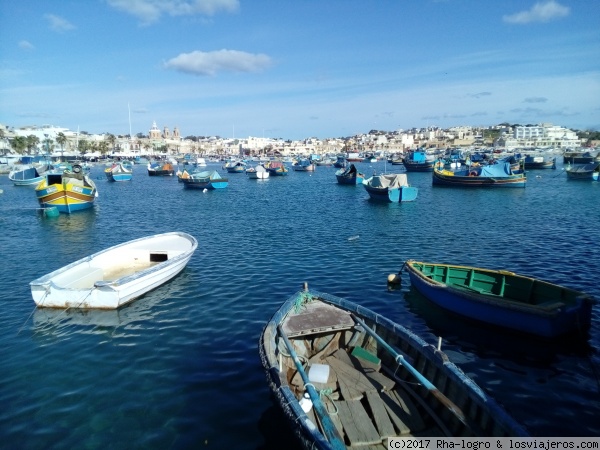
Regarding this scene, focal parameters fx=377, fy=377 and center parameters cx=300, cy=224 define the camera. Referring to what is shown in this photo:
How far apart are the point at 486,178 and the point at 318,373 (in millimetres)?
61911

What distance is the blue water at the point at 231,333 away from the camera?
983cm

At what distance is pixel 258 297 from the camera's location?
59.2ft

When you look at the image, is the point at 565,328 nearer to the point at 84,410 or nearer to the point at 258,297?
the point at 258,297

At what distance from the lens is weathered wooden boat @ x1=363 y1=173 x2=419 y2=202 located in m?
48.8

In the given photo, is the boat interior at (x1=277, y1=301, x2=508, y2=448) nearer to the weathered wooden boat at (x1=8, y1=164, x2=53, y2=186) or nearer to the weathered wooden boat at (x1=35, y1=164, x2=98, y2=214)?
the weathered wooden boat at (x1=35, y1=164, x2=98, y2=214)

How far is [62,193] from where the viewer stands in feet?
138

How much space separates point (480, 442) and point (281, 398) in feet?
13.1

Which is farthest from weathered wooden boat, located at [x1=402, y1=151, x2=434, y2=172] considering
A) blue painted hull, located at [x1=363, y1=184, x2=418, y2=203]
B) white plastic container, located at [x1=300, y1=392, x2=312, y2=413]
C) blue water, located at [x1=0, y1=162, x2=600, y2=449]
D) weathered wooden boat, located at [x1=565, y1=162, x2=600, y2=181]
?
white plastic container, located at [x1=300, y1=392, x2=312, y2=413]

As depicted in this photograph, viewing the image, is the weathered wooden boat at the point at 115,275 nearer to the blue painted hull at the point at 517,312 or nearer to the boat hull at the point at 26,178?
the blue painted hull at the point at 517,312

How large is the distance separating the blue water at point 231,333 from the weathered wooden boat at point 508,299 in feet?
2.01

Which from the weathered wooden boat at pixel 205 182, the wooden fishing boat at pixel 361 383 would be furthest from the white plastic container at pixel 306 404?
the weathered wooden boat at pixel 205 182

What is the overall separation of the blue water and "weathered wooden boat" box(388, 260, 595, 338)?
0.61 m

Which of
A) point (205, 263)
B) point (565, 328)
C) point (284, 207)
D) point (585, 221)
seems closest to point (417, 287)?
point (565, 328)

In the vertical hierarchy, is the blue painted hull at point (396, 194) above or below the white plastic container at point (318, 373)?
above
